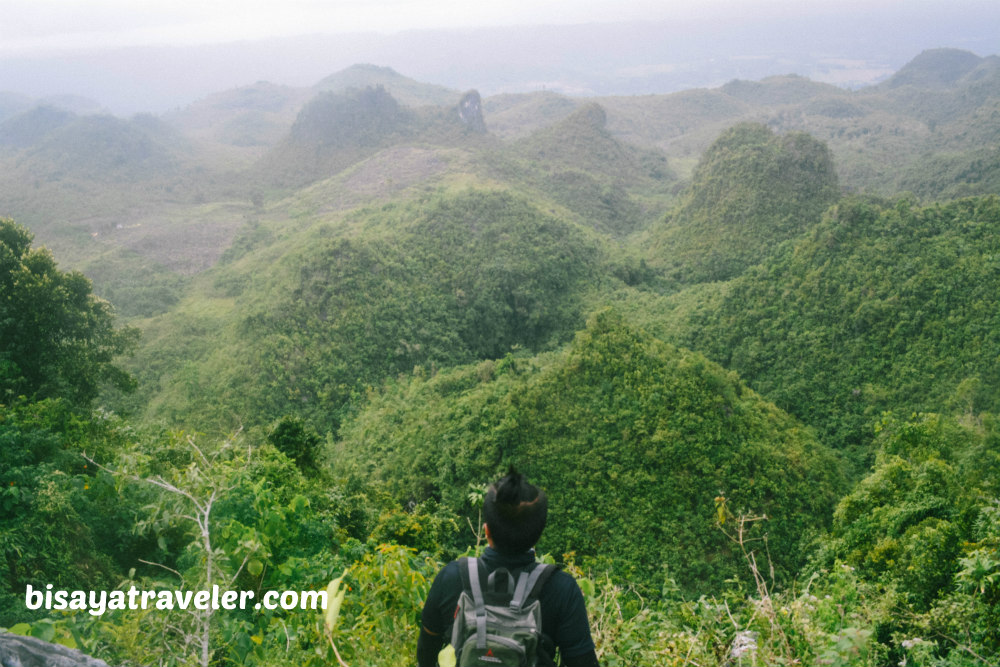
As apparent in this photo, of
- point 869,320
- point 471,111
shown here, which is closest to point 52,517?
point 869,320

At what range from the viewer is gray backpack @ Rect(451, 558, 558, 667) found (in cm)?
210

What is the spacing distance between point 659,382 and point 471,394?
169 inches

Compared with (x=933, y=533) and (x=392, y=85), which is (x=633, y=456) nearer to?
(x=933, y=533)

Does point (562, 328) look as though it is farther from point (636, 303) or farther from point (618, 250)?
point (618, 250)

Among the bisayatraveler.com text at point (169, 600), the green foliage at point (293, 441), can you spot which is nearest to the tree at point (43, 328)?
the green foliage at point (293, 441)

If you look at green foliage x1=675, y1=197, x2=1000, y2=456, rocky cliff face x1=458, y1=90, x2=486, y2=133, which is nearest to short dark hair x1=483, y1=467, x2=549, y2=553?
green foliage x1=675, y1=197, x2=1000, y2=456

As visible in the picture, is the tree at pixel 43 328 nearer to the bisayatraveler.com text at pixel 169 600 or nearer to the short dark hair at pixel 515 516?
the bisayatraveler.com text at pixel 169 600

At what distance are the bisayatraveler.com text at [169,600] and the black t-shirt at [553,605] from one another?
1660mm

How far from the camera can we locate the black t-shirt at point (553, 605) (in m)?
2.24

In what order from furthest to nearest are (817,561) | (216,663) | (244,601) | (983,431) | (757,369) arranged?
(757,369) → (983,431) → (817,561) → (244,601) → (216,663)

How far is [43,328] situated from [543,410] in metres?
9.19

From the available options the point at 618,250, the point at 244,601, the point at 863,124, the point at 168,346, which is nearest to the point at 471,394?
the point at 244,601

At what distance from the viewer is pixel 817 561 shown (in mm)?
8094

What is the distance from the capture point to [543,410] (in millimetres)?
11180
